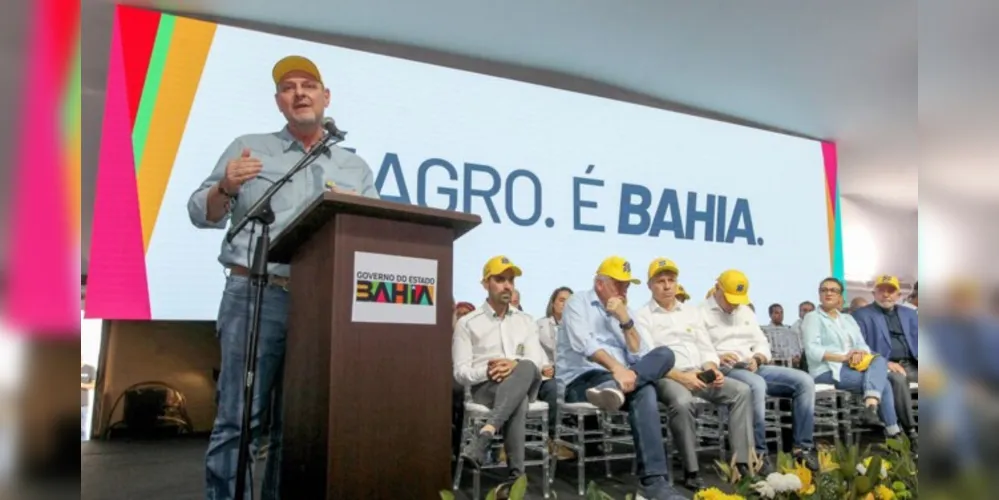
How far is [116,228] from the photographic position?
11.0 feet

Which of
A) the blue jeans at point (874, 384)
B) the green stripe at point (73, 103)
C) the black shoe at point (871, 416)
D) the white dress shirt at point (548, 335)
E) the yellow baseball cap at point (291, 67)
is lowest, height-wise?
the black shoe at point (871, 416)

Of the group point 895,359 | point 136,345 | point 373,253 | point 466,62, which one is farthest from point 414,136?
point 895,359

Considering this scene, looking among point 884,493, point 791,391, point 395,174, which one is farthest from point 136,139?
point 791,391

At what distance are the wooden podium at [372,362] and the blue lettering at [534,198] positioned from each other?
8.60 ft

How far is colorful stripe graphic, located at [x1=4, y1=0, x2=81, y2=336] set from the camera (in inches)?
17.6

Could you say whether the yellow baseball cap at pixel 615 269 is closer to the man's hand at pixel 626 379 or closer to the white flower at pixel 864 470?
the man's hand at pixel 626 379

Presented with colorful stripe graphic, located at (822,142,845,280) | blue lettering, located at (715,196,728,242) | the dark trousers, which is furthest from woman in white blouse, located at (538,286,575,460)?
colorful stripe graphic, located at (822,142,845,280)

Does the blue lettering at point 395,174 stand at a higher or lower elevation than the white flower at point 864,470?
higher

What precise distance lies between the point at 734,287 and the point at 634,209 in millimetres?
1091

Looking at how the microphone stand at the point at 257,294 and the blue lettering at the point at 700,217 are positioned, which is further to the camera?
the blue lettering at the point at 700,217

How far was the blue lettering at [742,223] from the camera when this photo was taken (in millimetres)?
5008

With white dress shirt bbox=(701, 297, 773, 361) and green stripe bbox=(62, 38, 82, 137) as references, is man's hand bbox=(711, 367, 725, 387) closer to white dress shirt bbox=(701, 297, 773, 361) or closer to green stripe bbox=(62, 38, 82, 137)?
white dress shirt bbox=(701, 297, 773, 361)

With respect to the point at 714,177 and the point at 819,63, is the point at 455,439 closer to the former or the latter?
the point at 714,177

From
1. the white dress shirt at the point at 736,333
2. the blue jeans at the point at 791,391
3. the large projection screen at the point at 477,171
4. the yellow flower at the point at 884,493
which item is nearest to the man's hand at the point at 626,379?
the blue jeans at the point at 791,391
